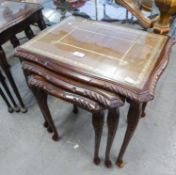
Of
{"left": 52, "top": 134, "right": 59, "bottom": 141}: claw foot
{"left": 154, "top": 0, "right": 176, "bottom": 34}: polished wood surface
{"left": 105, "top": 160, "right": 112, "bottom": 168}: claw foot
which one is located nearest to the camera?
{"left": 154, "top": 0, "right": 176, "bottom": 34}: polished wood surface

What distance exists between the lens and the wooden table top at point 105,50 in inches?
27.6

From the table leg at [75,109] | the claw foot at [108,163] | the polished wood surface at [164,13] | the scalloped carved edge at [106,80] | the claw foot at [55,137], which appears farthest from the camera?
the table leg at [75,109]

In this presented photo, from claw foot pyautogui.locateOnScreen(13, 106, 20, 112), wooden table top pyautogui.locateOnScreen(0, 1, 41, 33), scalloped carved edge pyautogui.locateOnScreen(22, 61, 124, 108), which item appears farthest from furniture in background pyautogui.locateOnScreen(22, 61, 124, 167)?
claw foot pyautogui.locateOnScreen(13, 106, 20, 112)

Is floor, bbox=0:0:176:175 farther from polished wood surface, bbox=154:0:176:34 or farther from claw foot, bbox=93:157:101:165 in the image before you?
polished wood surface, bbox=154:0:176:34

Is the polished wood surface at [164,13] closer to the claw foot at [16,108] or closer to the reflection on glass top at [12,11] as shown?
the reflection on glass top at [12,11]

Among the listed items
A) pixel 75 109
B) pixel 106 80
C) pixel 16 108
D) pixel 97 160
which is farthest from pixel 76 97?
pixel 16 108

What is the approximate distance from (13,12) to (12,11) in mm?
23

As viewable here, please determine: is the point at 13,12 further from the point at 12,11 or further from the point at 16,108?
the point at 16,108

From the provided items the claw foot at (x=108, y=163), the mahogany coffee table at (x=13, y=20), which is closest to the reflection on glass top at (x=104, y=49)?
the mahogany coffee table at (x=13, y=20)

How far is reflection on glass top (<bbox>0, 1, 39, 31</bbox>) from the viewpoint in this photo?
113 centimetres

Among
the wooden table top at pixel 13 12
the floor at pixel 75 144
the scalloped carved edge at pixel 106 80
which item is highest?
the wooden table top at pixel 13 12

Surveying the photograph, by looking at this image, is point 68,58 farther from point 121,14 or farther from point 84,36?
point 121,14

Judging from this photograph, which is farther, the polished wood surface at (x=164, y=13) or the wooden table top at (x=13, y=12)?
the wooden table top at (x=13, y=12)

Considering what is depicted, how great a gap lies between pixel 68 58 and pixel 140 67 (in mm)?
296
